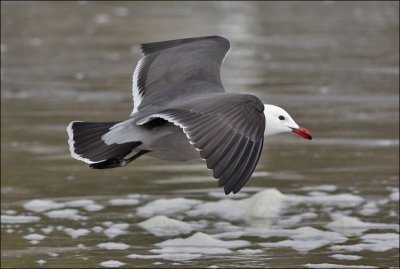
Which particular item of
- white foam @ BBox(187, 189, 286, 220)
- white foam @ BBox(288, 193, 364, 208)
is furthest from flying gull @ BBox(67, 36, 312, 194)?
white foam @ BBox(288, 193, 364, 208)

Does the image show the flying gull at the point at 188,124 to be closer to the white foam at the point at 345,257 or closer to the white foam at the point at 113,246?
the white foam at the point at 113,246

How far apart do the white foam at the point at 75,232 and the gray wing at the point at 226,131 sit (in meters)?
2.18

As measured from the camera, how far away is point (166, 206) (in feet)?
31.9

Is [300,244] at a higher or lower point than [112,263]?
higher

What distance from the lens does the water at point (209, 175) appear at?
8.68 metres

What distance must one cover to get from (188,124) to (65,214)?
9.94ft

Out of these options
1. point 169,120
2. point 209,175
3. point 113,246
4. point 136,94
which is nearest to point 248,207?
point 209,175

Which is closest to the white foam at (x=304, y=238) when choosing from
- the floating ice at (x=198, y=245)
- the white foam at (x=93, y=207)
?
the floating ice at (x=198, y=245)

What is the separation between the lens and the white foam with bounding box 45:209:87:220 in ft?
31.0

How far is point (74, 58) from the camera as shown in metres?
17.4

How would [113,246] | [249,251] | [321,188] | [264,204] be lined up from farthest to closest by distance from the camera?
1. [321,188]
2. [264,204]
3. [113,246]
4. [249,251]

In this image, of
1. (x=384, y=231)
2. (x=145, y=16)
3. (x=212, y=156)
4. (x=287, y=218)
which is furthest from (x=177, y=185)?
(x=145, y=16)

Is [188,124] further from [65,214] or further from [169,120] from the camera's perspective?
[65,214]

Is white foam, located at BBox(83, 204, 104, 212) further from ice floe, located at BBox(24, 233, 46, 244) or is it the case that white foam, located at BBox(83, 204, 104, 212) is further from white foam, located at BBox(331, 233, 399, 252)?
white foam, located at BBox(331, 233, 399, 252)
